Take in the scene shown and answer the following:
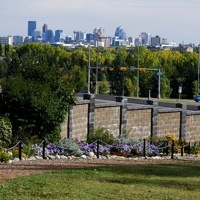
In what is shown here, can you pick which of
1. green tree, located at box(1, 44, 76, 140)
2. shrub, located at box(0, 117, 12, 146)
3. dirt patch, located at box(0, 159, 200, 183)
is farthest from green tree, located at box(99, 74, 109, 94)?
dirt patch, located at box(0, 159, 200, 183)

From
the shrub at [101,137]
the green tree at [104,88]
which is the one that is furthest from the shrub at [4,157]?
the green tree at [104,88]

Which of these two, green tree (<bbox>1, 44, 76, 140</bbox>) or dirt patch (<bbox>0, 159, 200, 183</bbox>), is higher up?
green tree (<bbox>1, 44, 76, 140</bbox>)

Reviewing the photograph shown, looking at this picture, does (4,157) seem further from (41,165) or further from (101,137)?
(101,137)

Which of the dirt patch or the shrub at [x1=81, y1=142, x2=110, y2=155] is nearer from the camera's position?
the dirt patch

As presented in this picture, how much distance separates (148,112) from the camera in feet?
123

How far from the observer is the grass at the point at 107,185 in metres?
15.4

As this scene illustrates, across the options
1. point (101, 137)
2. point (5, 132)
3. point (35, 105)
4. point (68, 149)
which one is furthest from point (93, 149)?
point (101, 137)

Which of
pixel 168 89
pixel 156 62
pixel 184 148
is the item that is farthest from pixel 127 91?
pixel 184 148

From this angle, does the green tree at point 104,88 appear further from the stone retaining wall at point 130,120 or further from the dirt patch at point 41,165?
the dirt patch at point 41,165

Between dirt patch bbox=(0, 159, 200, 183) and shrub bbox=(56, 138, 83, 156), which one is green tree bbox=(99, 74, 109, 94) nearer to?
shrub bbox=(56, 138, 83, 156)

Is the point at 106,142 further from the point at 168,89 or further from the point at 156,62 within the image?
the point at 156,62

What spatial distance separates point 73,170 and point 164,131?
1886 centimetres

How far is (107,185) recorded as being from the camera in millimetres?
17219

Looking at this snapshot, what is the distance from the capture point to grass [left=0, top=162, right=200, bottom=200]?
1539 centimetres
